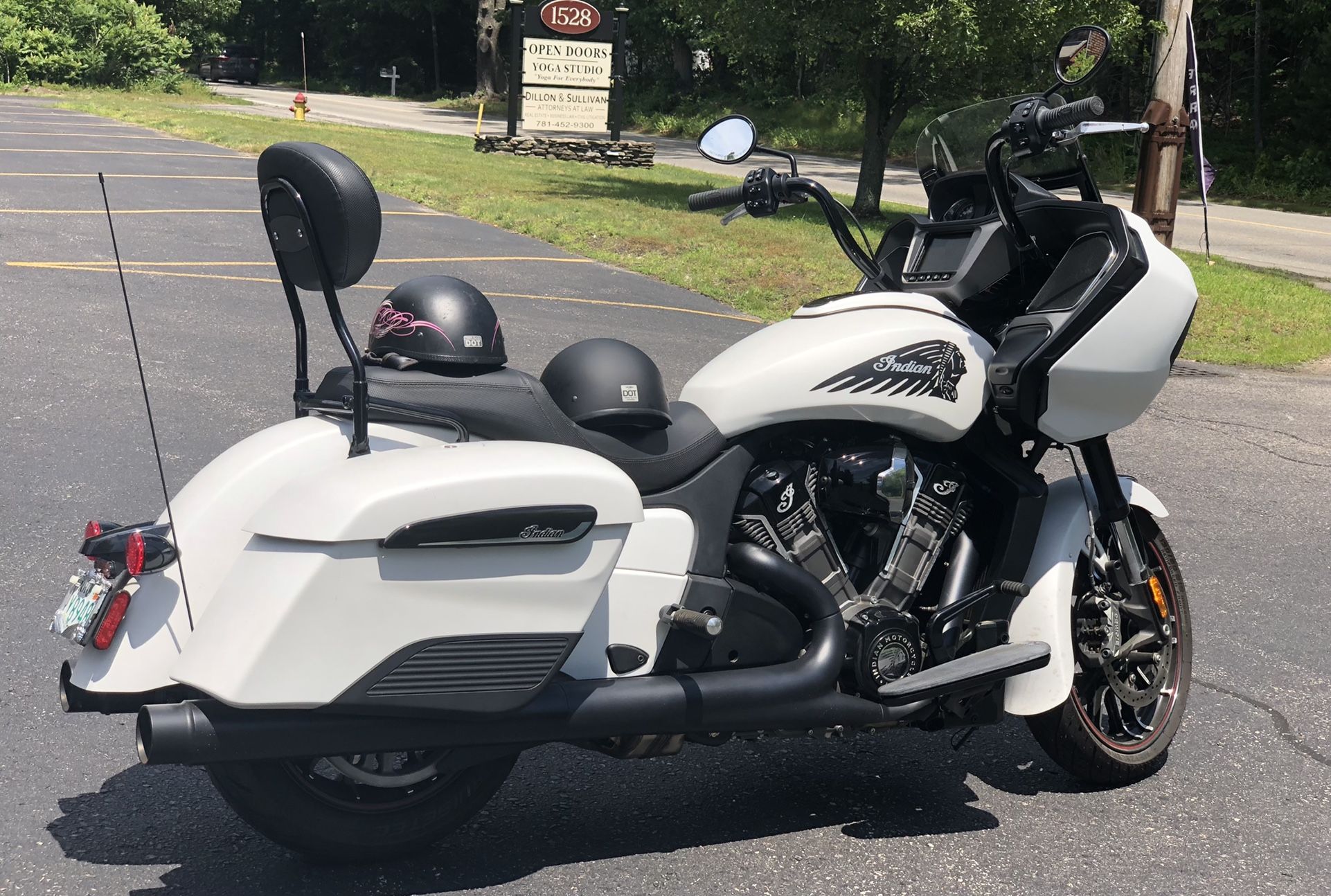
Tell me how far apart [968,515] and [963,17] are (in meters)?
13.4

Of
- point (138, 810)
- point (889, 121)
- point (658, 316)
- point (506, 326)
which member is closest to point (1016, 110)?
point (138, 810)

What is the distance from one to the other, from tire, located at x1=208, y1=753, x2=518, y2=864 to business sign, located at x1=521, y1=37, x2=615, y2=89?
2291 centimetres

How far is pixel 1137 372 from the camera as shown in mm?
3516

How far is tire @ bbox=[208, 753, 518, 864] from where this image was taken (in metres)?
2.88

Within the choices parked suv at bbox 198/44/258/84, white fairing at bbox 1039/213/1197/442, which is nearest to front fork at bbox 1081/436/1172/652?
white fairing at bbox 1039/213/1197/442

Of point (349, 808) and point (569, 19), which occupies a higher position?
point (569, 19)

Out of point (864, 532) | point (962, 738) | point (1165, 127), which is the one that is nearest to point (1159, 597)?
point (962, 738)

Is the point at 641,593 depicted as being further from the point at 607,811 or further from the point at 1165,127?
the point at 1165,127

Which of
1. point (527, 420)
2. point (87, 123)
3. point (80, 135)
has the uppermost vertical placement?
point (527, 420)

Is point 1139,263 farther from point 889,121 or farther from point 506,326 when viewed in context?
point 889,121

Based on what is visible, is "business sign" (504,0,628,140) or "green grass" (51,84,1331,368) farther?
"business sign" (504,0,628,140)

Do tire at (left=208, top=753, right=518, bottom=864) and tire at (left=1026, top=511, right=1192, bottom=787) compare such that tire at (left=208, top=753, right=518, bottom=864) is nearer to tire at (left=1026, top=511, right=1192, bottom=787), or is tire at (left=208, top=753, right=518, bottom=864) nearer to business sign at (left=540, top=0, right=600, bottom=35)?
tire at (left=1026, top=511, right=1192, bottom=787)

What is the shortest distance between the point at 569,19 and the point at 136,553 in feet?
77.4

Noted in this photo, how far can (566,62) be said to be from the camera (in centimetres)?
2488
